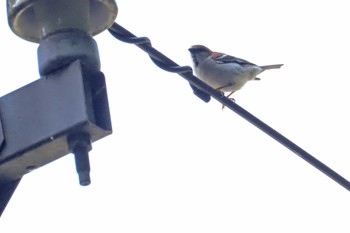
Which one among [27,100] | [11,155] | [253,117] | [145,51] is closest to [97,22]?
[27,100]

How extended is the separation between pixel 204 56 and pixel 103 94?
7.82 meters

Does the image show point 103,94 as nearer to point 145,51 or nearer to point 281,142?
point 145,51

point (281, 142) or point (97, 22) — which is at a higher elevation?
point (97, 22)

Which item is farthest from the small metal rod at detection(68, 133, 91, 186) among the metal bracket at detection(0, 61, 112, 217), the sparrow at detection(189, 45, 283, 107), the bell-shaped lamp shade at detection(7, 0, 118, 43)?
the sparrow at detection(189, 45, 283, 107)

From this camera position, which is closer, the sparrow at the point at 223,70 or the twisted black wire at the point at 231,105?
the twisted black wire at the point at 231,105

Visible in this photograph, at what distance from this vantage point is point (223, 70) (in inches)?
392

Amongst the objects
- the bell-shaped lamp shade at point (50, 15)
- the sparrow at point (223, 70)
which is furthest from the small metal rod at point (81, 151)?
the sparrow at point (223, 70)

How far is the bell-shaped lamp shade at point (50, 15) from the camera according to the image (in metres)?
2.71

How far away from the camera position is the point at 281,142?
3.81 meters

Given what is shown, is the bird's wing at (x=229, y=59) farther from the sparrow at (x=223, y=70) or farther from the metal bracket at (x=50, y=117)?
the metal bracket at (x=50, y=117)

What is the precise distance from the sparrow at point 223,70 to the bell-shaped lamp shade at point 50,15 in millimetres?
7121

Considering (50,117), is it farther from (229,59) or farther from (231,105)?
(229,59)

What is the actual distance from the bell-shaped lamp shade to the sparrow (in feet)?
23.4

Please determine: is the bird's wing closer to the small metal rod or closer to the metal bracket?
the metal bracket
